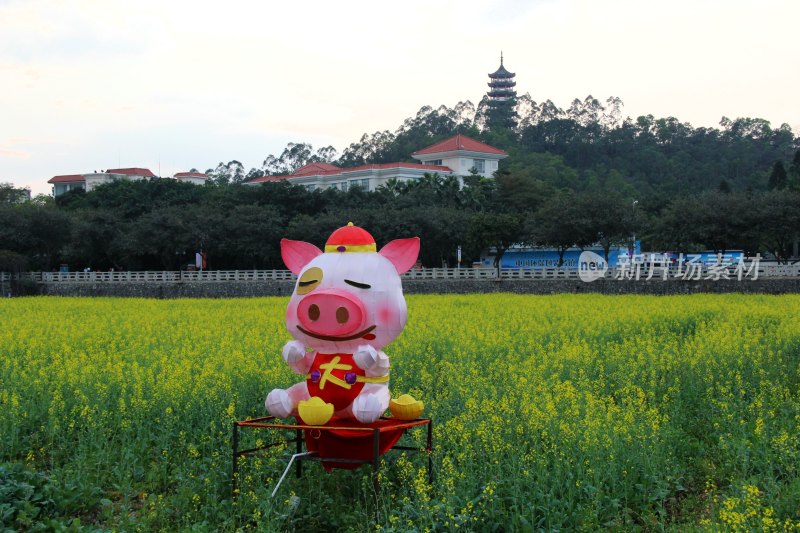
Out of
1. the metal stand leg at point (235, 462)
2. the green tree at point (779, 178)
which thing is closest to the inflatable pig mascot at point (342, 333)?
the metal stand leg at point (235, 462)

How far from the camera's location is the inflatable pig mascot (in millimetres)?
7762

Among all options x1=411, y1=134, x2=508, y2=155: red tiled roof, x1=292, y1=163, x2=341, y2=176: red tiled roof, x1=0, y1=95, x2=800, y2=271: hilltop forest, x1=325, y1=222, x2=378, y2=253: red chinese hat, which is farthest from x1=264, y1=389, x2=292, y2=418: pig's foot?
x1=411, y1=134, x2=508, y2=155: red tiled roof

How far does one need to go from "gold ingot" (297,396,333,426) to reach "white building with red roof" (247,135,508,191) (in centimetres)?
5840

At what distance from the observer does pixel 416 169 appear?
67.2 m

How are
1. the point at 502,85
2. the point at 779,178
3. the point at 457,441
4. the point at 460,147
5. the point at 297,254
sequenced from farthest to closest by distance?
the point at 502,85 → the point at 460,147 → the point at 779,178 → the point at 457,441 → the point at 297,254

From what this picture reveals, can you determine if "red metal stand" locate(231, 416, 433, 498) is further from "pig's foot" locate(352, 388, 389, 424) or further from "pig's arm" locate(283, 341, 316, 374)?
"pig's arm" locate(283, 341, 316, 374)

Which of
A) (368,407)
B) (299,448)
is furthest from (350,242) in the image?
(299,448)

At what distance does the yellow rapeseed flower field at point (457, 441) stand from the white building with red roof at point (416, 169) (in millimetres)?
51881

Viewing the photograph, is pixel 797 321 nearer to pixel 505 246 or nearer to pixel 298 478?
pixel 298 478

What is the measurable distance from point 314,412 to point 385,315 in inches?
44.4

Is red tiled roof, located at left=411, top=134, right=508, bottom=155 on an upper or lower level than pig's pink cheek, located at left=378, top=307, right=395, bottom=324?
upper

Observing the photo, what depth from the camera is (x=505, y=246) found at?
46.2 meters

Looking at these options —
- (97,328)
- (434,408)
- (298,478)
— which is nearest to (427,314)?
(97,328)

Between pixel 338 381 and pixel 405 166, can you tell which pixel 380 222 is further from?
pixel 338 381
